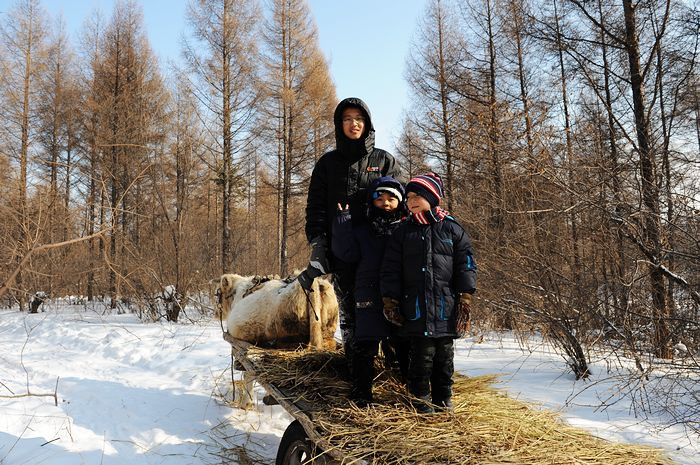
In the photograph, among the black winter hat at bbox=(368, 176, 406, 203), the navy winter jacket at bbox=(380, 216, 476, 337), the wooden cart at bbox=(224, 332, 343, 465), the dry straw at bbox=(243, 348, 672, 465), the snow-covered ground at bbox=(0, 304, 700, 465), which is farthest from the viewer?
the snow-covered ground at bbox=(0, 304, 700, 465)

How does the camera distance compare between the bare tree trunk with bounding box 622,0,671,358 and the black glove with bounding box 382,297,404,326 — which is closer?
the black glove with bounding box 382,297,404,326

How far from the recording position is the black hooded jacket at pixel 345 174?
130 inches

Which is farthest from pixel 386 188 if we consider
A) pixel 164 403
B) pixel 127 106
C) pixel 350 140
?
pixel 127 106

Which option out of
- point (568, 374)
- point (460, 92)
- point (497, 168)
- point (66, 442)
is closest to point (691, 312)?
point (568, 374)

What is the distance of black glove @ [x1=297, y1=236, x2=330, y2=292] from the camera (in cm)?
324

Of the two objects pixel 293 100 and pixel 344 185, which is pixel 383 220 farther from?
pixel 293 100

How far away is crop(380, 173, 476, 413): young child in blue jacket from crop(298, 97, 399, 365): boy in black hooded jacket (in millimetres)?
557

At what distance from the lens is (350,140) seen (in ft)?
11.0

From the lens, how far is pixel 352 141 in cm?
335

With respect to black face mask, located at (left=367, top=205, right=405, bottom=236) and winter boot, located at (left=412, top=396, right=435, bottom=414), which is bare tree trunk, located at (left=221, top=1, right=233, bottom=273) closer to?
black face mask, located at (left=367, top=205, right=405, bottom=236)

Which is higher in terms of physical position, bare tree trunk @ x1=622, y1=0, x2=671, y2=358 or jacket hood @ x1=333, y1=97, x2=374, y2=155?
jacket hood @ x1=333, y1=97, x2=374, y2=155

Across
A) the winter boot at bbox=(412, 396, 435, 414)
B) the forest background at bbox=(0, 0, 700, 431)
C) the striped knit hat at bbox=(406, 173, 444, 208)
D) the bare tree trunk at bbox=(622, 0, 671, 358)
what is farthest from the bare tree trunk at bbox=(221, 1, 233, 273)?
the winter boot at bbox=(412, 396, 435, 414)

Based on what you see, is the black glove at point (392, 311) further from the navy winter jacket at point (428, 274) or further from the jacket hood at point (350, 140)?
the jacket hood at point (350, 140)

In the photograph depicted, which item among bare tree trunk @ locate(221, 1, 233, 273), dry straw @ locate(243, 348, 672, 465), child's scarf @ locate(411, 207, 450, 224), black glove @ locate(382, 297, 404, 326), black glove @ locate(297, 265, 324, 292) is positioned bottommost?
dry straw @ locate(243, 348, 672, 465)
